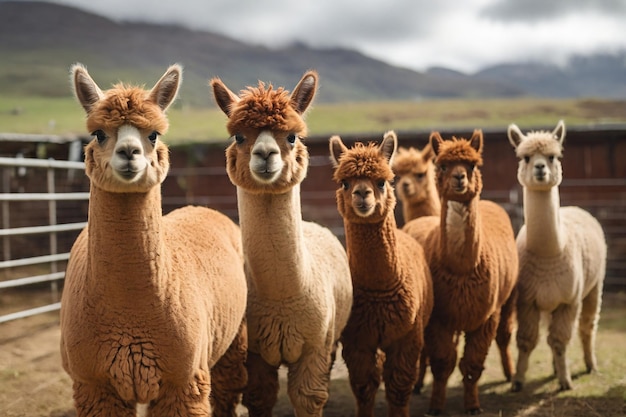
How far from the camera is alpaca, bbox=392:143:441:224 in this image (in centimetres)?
784

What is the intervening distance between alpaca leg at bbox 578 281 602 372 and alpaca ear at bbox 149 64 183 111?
534cm

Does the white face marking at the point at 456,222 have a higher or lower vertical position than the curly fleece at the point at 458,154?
lower

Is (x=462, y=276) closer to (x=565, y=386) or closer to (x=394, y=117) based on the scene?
(x=565, y=386)

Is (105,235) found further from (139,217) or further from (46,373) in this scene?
(46,373)

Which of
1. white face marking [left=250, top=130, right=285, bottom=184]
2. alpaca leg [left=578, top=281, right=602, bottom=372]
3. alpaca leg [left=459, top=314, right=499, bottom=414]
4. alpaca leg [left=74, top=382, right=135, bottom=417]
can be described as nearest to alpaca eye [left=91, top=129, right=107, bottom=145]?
white face marking [left=250, top=130, right=285, bottom=184]

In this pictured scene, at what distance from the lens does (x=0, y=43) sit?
8719 cm

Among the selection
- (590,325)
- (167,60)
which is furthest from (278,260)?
(167,60)

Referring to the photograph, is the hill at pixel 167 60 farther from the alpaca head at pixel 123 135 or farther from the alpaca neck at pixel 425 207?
the alpaca head at pixel 123 135

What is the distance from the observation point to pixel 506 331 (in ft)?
21.2

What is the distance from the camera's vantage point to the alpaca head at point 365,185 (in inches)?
183

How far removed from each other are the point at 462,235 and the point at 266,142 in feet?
7.66

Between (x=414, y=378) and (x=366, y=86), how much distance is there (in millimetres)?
129389

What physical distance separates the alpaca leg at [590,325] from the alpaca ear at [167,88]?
5.34 m

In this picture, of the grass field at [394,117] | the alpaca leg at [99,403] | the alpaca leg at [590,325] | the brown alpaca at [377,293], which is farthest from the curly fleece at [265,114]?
the grass field at [394,117]
